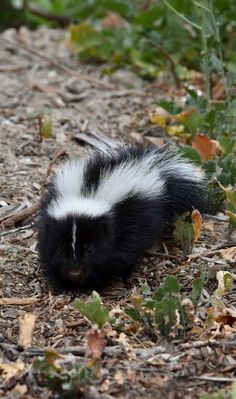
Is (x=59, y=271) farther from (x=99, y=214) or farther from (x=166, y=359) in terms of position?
(x=166, y=359)

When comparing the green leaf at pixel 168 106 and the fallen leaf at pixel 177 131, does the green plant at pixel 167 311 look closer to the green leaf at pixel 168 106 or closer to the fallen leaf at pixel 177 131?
the green leaf at pixel 168 106

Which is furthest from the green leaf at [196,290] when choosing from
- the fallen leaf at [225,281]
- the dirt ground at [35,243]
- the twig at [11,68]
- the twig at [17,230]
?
the twig at [11,68]

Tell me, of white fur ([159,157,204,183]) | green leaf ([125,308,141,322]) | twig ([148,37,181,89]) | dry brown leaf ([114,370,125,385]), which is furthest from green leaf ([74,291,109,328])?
twig ([148,37,181,89])

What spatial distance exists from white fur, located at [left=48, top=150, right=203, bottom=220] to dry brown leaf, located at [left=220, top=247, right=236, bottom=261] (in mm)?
598

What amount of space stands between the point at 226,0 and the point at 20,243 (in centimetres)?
381

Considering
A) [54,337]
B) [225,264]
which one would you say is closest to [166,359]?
[54,337]

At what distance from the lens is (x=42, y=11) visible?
11.2 m

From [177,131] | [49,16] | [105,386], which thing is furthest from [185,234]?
[49,16]

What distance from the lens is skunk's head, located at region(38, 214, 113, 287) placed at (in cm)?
530

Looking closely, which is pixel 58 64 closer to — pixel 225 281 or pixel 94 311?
pixel 225 281

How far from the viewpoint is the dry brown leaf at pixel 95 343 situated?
13.5 ft

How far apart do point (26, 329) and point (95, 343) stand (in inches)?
27.8

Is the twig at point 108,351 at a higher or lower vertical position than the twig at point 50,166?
higher

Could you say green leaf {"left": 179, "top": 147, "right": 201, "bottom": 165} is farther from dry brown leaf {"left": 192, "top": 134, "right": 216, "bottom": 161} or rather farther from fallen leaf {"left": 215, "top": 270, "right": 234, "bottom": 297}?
fallen leaf {"left": 215, "top": 270, "right": 234, "bottom": 297}
